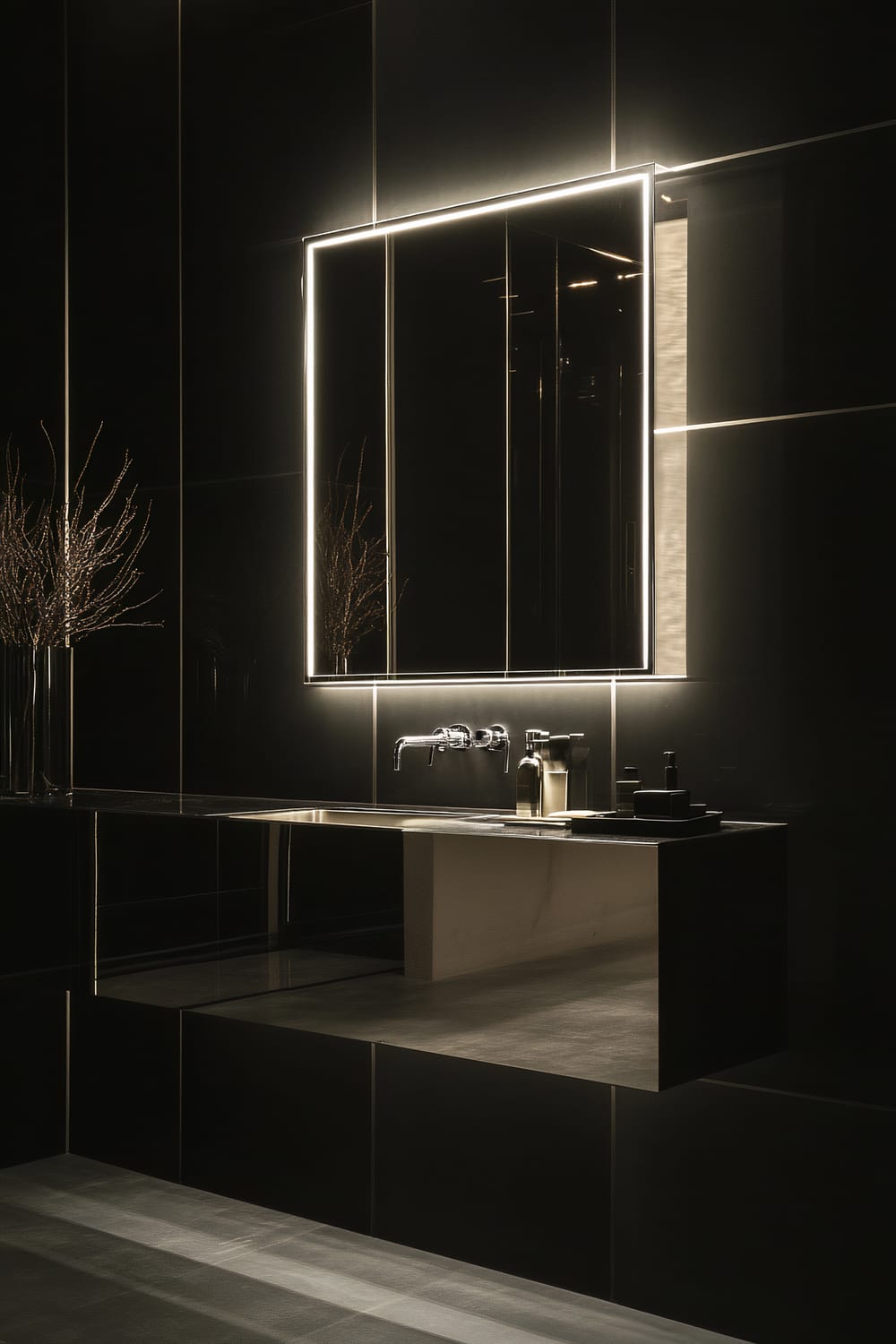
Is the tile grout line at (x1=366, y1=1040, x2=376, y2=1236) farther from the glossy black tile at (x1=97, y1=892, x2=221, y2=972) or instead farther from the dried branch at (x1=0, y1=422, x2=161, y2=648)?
the dried branch at (x1=0, y1=422, x2=161, y2=648)

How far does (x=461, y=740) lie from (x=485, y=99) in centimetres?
147

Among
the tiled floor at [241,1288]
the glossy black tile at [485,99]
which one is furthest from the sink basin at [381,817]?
the glossy black tile at [485,99]

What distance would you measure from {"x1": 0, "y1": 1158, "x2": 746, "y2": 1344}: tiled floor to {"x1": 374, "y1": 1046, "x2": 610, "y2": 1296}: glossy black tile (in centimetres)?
6

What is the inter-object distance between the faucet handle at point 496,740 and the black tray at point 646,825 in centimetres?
57

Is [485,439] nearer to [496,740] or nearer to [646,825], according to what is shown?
[496,740]

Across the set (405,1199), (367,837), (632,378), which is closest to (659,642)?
(632,378)

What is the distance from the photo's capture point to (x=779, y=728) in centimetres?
279

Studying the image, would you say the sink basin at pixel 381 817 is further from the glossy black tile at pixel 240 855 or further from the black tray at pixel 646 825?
the black tray at pixel 646 825

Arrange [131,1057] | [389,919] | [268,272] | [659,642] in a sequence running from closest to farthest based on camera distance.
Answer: [389,919]
[659,642]
[268,272]
[131,1057]

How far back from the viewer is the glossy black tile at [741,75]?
2703 mm

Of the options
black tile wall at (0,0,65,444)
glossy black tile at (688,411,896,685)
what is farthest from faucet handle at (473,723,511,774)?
black tile wall at (0,0,65,444)

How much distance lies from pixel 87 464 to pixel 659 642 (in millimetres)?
2011

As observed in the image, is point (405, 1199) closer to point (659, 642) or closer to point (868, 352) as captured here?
point (659, 642)

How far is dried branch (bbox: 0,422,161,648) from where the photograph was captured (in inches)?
149
